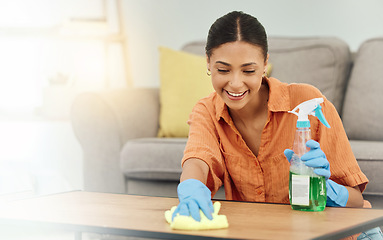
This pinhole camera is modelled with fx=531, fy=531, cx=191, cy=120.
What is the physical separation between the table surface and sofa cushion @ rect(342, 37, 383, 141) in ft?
4.34

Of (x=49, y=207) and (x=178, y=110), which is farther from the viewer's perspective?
(x=178, y=110)

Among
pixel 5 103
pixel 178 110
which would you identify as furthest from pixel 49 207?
pixel 5 103

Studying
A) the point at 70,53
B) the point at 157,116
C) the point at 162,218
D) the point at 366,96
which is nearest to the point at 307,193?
the point at 162,218

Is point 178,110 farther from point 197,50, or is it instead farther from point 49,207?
point 49,207

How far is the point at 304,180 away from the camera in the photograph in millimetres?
Answer: 1027

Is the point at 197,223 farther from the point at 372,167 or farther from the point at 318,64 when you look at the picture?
Answer: the point at 318,64

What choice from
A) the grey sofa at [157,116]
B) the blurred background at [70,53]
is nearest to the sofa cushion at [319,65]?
the grey sofa at [157,116]

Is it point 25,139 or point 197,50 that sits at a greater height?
point 197,50

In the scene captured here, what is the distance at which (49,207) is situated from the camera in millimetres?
1168

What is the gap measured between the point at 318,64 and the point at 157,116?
2.69ft

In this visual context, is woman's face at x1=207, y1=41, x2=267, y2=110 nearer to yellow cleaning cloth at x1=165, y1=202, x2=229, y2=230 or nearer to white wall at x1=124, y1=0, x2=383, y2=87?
yellow cleaning cloth at x1=165, y1=202, x2=229, y2=230

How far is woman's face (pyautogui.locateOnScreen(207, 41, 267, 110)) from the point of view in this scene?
1233mm

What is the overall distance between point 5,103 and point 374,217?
3.33 m

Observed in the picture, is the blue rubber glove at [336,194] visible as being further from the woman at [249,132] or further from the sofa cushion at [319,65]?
the sofa cushion at [319,65]
